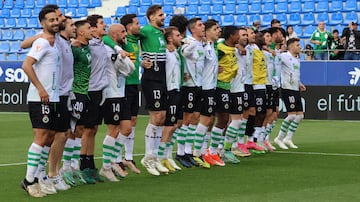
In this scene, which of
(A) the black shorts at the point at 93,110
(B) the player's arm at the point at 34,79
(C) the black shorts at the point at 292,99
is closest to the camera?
(B) the player's arm at the point at 34,79

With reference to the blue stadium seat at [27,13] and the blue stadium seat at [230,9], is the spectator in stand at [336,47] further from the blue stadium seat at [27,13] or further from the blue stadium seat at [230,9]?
the blue stadium seat at [27,13]

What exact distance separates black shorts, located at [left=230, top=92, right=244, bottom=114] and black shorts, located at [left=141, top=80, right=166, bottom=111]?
2453mm

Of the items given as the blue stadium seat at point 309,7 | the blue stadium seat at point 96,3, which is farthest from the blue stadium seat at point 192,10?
the blue stadium seat at point 96,3

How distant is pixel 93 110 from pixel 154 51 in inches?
62.0

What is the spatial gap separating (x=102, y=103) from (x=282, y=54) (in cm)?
670

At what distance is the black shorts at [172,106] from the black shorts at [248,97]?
10.3 feet

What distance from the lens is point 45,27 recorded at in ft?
36.7

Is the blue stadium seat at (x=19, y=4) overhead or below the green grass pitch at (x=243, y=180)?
overhead

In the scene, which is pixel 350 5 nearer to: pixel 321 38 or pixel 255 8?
pixel 255 8

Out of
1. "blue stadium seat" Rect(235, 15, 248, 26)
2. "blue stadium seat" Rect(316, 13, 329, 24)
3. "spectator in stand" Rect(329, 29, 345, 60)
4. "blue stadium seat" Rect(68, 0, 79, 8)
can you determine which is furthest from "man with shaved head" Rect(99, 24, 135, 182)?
"blue stadium seat" Rect(68, 0, 79, 8)

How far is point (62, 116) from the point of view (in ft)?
37.3

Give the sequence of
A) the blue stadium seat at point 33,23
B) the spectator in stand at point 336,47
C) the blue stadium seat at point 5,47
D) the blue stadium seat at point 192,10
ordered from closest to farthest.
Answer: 1. the spectator in stand at point 336,47
2. the blue stadium seat at point 192,10
3. the blue stadium seat at point 5,47
4. the blue stadium seat at point 33,23

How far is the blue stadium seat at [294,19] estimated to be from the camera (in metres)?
32.1

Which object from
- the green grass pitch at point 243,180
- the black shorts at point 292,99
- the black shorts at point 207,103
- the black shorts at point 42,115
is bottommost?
the green grass pitch at point 243,180
